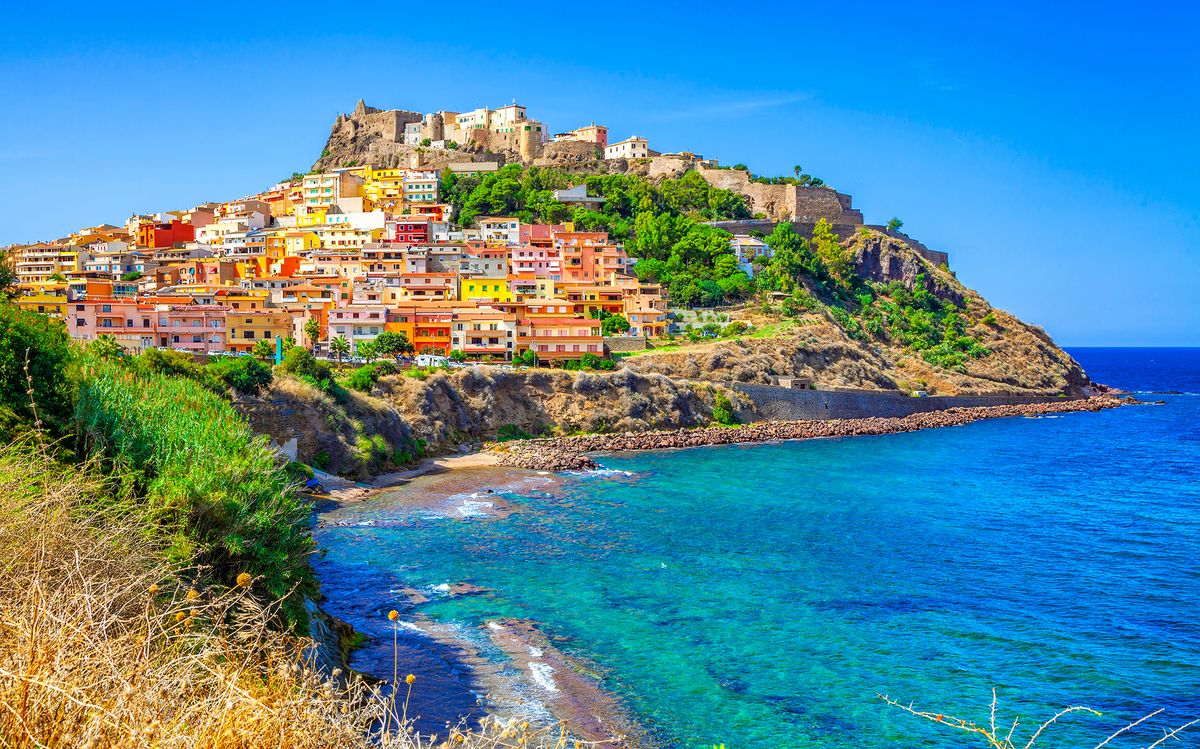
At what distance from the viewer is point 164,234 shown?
3155 inches

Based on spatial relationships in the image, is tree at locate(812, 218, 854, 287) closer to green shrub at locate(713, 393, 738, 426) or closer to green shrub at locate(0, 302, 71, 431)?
green shrub at locate(713, 393, 738, 426)

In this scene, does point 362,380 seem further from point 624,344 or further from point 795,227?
point 795,227

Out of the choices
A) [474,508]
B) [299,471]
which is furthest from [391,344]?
[474,508]

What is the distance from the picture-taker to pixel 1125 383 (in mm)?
109000

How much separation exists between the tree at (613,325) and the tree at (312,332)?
1777cm

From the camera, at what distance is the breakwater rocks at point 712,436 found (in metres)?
41.5

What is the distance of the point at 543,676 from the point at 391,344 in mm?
34103

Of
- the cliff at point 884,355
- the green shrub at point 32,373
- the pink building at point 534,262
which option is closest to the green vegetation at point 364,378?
the cliff at point 884,355

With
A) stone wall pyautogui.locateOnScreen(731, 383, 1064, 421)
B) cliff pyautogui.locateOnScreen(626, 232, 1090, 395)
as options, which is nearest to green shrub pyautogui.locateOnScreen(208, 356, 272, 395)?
cliff pyautogui.locateOnScreen(626, 232, 1090, 395)

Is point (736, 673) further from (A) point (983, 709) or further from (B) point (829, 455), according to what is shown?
(B) point (829, 455)

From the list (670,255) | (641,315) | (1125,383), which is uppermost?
(670,255)

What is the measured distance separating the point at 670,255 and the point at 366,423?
4134 cm

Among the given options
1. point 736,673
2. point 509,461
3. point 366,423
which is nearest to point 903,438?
point 509,461

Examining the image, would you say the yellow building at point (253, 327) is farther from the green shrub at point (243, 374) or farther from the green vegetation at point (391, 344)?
the green shrub at point (243, 374)
